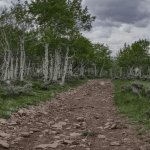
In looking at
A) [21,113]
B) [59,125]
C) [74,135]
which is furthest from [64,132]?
[21,113]

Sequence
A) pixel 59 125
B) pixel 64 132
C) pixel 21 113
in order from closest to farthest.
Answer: pixel 64 132, pixel 59 125, pixel 21 113

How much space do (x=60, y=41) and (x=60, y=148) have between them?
21.8m

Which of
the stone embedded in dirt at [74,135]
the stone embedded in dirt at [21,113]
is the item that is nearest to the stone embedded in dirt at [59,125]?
the stone embedded in dirt at [74,135]

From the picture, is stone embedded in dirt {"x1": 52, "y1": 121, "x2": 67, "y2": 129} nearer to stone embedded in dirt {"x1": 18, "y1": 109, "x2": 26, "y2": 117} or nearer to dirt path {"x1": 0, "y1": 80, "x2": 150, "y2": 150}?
dirt path {"x1": 0, "y1": 80, "x2": 150, "y2": 150}

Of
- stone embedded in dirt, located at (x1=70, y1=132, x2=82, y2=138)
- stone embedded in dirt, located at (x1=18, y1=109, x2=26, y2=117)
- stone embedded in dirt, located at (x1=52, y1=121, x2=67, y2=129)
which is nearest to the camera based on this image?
stone embedded in dirt, located at (x1=70, y1=132, x2=82, y2=138)

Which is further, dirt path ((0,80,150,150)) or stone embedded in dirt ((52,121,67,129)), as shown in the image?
stone embedded in dirt ((52,121,67,129))

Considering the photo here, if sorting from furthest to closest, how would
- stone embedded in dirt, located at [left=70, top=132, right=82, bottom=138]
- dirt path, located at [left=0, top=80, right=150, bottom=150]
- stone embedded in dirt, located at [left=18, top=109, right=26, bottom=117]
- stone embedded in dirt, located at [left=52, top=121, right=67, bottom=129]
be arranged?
stone embedded in dirt, located at [left=18, top=109, right=26, bottom=117] → stone embedded in dirt, located at [left=52, top=121, right=67, bottom=129] → stone embedded in dirt, located at [left=70, top=132, right=82, bottom=138] → dirt path, located at [left=0, top=80, right=150, bottom=150]

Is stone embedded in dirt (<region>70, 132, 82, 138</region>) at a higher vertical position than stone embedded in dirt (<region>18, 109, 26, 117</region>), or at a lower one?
lower

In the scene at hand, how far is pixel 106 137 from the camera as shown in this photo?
7117 millimetres

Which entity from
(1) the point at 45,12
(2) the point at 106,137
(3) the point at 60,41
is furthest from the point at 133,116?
(1) the point at 45,12

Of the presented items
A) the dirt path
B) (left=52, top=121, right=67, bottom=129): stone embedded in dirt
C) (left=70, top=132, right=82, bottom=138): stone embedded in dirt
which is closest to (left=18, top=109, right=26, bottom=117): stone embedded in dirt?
the dirt path

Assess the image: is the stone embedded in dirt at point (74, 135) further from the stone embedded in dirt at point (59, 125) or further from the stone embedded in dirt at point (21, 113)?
the stone embedded in dirt at point (21, 113)

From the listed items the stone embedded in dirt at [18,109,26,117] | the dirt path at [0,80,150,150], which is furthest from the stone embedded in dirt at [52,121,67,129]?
the stone embedded in dirt at [18,109,26,117]

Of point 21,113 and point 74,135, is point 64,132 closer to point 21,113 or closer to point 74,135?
point 74,135
